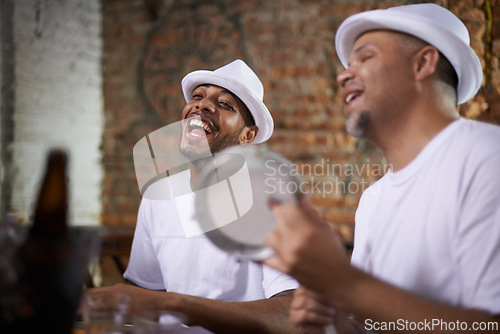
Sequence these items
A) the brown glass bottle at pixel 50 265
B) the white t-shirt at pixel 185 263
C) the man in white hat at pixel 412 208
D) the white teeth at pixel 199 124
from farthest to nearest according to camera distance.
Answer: the white teeth at pixel 199 124 < the white t-shirt at pixel 185 263 < the man in white hat at pixel 412 208 < the brown glass bottle at pixel 50 265

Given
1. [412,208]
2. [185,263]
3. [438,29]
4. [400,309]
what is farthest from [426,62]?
[185,263]

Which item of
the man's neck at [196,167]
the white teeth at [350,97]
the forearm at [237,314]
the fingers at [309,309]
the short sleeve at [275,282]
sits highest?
the white teeth at [350,97]

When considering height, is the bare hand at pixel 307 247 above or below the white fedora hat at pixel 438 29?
below

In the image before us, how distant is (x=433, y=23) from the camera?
108 centimetres

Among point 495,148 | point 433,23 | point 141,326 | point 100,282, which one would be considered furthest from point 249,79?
point 100,282

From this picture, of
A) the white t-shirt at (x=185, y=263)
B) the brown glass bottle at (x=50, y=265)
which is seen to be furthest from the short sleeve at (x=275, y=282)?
the brown glass bottle at (x=50, y=265)

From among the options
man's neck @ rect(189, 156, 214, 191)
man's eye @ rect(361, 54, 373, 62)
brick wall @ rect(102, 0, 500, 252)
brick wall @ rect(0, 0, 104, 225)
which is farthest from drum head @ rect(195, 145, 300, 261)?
brick wall @ rect(0, 0, 104, 225)

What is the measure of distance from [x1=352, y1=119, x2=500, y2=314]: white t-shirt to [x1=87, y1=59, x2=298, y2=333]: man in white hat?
1.51ft

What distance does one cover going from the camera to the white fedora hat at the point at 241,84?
1784mm

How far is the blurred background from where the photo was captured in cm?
222

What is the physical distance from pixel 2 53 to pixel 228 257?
1.78 m

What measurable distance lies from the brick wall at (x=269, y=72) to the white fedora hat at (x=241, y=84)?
17.2 inches

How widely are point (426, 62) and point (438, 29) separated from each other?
8 cm

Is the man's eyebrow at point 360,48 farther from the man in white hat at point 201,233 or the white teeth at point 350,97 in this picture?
the man in white hat at point 201,233
